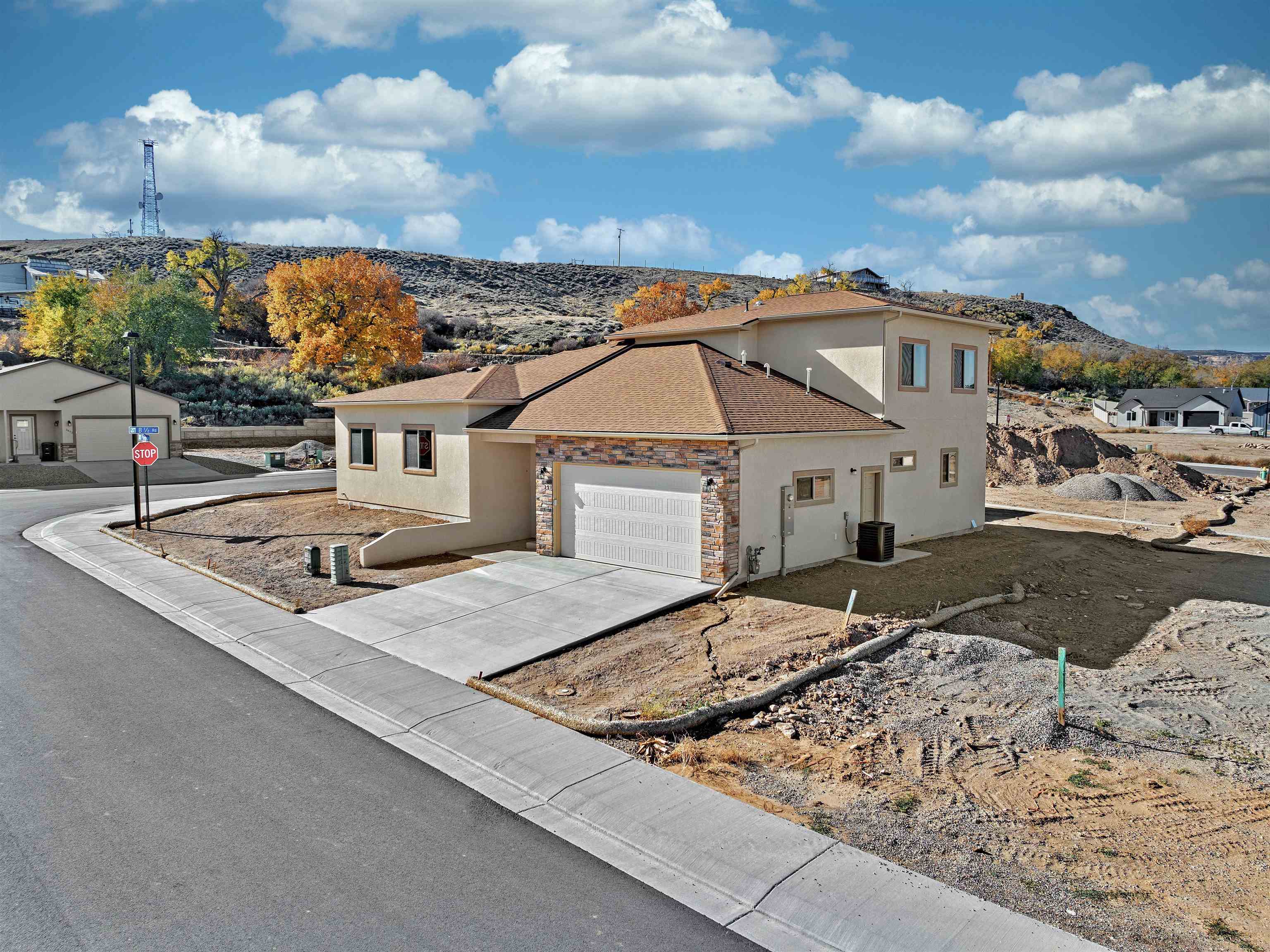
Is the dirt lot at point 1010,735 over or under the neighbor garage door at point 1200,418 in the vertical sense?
under

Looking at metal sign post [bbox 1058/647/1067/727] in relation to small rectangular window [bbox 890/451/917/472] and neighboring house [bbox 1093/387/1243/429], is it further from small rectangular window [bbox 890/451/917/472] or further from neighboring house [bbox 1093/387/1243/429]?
neighboring house [bbox 1093/387/1243/429]

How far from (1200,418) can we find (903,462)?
84.5m

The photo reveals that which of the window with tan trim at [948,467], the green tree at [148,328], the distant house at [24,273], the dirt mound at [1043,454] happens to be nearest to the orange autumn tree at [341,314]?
the green tree at [148,328]

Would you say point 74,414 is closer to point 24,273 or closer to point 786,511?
point 786,511

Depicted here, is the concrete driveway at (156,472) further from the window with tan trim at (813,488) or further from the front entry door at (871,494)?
the front entry door at (871,494)

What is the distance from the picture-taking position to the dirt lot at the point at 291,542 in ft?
52.6

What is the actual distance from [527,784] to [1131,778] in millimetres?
6074

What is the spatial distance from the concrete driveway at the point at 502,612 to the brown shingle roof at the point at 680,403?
3.03 m

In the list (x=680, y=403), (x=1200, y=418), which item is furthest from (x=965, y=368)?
(x=1200, y=418)

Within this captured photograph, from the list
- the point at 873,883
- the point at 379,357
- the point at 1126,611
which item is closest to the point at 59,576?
the point at 873,883

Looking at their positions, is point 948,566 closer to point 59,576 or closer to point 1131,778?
point 1131,778

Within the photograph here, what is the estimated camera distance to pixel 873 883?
6.20m

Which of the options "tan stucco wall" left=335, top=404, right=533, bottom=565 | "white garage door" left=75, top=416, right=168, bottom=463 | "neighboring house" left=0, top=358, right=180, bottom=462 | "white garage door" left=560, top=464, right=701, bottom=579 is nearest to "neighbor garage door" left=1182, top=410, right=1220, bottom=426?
"tan stucco wall" left=335, top=404, right=533, bottom=565

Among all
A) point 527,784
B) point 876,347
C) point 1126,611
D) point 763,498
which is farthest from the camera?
point 876,347
